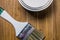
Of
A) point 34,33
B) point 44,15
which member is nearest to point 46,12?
point 44,15

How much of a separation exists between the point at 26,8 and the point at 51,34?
17 cm

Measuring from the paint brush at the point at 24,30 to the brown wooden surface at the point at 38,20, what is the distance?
3cm

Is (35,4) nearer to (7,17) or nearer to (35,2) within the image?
(35,2)

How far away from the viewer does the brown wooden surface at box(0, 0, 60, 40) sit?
0.71 meters

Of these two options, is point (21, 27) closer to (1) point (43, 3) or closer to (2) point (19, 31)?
(2) point (19, 31)

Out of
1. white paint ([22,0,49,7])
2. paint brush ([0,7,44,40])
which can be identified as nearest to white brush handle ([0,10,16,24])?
paint brush ([0,7,44,40])

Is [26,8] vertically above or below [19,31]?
above

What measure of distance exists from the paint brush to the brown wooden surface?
0.03m

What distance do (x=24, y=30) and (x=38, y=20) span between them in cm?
9

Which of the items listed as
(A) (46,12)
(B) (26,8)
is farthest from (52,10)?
(B) (26,8)

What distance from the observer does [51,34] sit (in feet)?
2.30

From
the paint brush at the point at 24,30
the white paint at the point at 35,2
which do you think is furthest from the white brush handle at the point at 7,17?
the white paint at the point at 35,2

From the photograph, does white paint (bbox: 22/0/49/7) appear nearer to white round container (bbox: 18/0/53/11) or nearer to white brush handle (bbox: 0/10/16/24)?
white round container (bbox: 18/0/53/11)

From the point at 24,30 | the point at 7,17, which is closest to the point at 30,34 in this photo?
the point at 24,30
